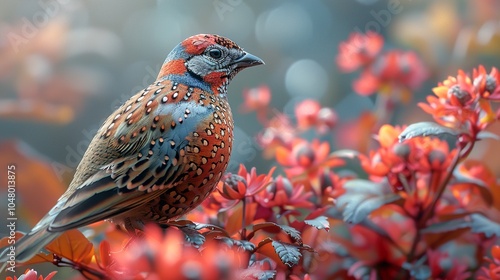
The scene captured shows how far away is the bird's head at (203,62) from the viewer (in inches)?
39.6

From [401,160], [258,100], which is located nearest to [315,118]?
[258,100]

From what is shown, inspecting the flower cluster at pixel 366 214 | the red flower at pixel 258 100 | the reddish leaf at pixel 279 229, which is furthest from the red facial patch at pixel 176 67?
the red flower at pixel 258 100

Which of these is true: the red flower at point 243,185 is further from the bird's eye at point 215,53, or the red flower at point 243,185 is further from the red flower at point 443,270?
the red flower at point 443,270

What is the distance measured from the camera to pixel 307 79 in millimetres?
2049

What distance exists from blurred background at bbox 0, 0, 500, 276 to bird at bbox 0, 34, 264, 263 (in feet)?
1.51

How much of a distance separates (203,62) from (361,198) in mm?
368

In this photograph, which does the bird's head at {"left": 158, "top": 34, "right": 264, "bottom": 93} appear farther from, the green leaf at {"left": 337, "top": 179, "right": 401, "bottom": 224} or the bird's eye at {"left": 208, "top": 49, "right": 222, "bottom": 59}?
Result: the green leaf at {"left": 337, "top": 179, "right": 401, "bottom": 224}

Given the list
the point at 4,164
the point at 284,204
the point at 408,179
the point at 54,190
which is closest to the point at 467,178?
the point at 408,179

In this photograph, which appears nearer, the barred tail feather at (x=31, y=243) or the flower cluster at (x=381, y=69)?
the barred tail feather at (x=31, y=243)

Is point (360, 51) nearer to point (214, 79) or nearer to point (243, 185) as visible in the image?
point (214, 79)

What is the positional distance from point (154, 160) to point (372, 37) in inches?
36.1

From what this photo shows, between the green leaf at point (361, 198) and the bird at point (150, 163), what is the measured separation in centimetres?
24

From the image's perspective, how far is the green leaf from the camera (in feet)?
3.33

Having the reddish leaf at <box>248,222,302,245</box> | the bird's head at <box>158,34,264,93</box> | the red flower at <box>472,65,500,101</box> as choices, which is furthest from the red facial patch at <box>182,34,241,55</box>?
the red flower at <box>472,65,500,101</box>
